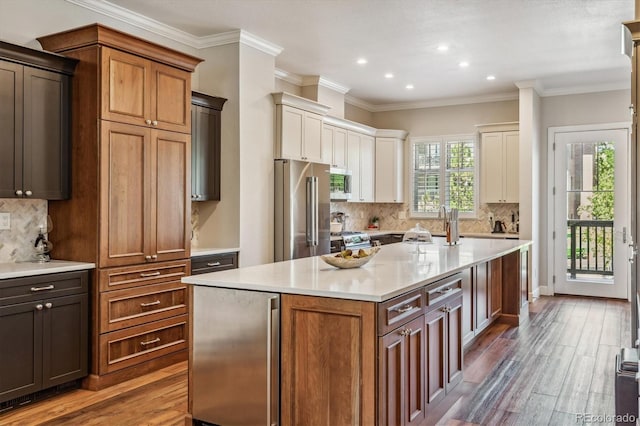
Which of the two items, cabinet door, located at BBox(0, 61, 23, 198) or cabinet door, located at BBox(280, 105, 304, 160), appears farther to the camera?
cabinet door, located at BBox(280, 105, 304, 160)

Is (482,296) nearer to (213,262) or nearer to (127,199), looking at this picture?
(213,262)

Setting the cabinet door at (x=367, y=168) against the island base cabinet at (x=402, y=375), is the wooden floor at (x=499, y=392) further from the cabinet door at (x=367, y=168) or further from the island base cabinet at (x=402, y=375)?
the cabinet door at (x=367, y=168)

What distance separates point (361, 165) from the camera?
784cm

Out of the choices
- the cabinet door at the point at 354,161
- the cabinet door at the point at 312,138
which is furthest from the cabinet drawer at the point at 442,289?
the cabinet door at the point at 354,161

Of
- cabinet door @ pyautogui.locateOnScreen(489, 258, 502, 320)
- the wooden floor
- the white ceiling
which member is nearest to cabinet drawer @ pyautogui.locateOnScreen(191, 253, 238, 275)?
the wooden floor

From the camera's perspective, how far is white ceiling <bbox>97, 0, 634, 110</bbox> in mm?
4395

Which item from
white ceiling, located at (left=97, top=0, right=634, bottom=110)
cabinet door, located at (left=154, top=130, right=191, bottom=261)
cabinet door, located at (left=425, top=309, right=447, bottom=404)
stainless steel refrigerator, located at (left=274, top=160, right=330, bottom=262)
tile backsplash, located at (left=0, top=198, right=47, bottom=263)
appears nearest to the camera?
cabinet door, located at (left=425, top=309, right=447, bottom=404)

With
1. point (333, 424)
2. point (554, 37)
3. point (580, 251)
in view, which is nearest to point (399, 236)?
point (580, 251)

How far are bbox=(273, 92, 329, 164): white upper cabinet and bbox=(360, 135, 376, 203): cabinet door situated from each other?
58.6 inches

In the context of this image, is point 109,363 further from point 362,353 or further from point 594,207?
point 594,207

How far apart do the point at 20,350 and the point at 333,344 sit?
6.88 feet

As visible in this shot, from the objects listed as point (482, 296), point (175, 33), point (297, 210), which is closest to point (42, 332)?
point (297, 210)

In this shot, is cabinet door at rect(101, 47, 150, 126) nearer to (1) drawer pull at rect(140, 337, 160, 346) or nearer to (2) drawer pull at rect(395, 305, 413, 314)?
(1) drawer pull at rect(140, 337, 160, 346)

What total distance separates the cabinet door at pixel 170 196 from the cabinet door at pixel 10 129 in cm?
92
